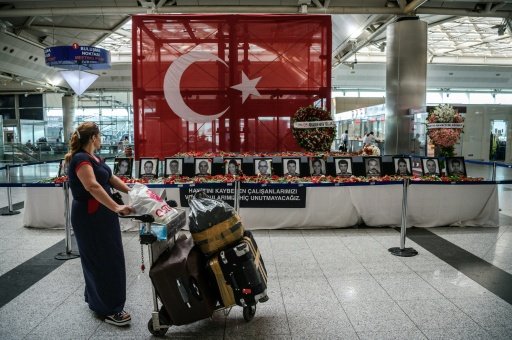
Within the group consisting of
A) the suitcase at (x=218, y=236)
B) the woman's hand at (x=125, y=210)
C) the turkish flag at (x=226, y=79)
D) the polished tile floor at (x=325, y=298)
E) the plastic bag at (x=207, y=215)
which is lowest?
the polished tile floor at (x=325, y=298)

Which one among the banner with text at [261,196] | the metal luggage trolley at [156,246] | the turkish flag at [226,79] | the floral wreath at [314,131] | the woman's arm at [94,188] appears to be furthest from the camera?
the turkish flag at [226,79]

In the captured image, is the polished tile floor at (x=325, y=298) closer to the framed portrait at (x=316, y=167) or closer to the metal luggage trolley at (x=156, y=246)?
the metal luggage trolley at (x=156, y=246)

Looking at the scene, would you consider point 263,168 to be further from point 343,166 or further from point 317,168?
point 343,166

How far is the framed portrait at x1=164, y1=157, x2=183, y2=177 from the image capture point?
6.84 meters

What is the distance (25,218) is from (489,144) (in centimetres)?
1711

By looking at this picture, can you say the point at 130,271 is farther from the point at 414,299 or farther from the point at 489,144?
the point at 489,144

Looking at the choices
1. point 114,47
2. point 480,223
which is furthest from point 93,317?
point 114,47

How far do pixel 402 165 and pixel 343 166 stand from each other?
105 centimetres

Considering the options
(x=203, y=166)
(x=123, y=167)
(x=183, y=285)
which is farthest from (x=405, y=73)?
(x=183, y=285)

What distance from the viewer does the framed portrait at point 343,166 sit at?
677 cm

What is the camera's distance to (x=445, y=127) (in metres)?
6.94

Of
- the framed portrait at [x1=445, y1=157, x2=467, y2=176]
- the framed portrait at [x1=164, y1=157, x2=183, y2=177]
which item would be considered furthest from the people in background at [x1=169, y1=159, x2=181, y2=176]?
the framed portrait at [x1=445, y1=157, x2=467, y2=176]

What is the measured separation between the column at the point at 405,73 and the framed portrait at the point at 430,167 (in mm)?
5374

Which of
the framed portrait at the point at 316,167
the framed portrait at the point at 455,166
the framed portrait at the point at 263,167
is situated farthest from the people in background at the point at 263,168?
the framed portrait at the point at 455,166
